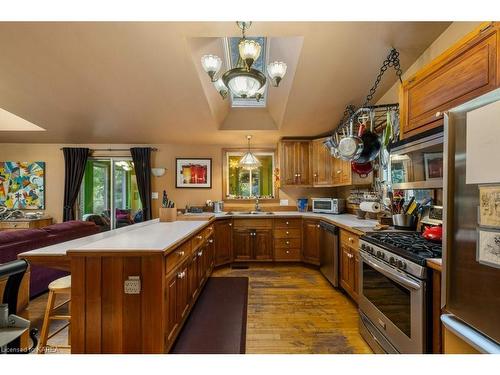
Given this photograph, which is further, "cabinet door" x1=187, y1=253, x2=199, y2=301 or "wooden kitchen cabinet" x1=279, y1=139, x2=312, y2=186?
"wooden kitchen cabinet" x1=279, y1=139, x2=312, y2=186

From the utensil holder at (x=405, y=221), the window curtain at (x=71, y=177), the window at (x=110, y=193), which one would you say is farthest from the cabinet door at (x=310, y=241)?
the window curtain at (x=71, y=177)

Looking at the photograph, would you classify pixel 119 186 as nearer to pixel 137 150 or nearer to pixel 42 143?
pixel 137 150

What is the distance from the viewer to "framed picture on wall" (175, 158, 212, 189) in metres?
4.73

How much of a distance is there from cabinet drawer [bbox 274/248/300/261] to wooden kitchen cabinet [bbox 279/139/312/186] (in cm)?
117

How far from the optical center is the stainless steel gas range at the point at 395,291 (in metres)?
1.29

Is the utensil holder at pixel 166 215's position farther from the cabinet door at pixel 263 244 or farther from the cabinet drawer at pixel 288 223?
the cabinet drawer at pixel 288 223

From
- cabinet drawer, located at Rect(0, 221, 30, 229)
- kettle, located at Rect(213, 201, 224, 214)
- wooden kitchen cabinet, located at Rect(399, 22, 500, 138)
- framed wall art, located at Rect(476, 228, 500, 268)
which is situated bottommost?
cabinet drawer, located at Rect(0, 221, 30, 229)

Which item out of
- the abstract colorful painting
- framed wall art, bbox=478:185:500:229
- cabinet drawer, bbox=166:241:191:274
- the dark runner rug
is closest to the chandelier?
cabinet drawer, bbox=166:241:191:274

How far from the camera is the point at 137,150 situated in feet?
15.1

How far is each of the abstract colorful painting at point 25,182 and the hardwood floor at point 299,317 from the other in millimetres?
4468

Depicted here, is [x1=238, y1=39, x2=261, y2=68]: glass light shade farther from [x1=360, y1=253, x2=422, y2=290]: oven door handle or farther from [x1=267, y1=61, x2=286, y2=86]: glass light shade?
[x1=360, y1=253, x2=422, y2=290]: oven door handle
